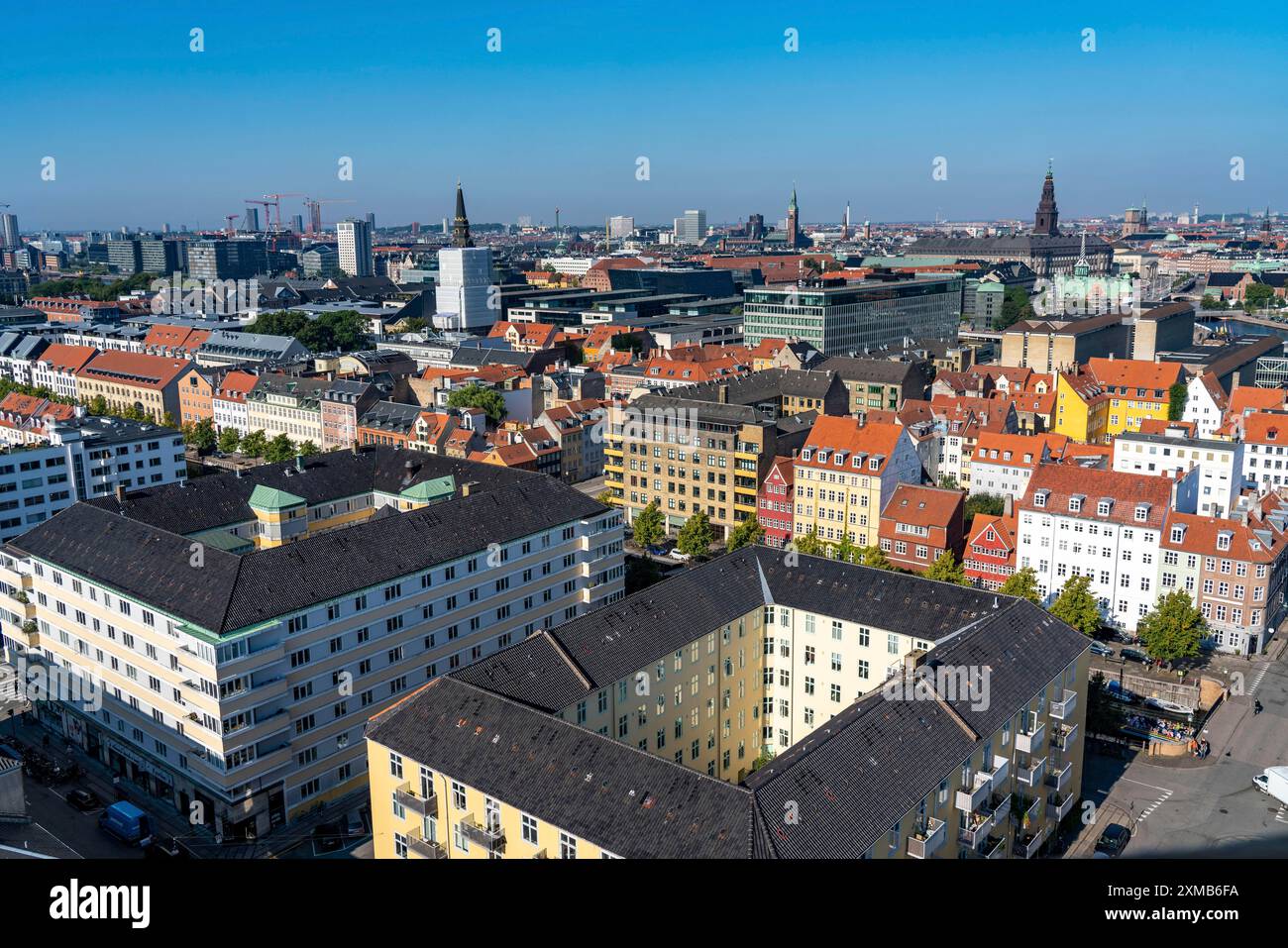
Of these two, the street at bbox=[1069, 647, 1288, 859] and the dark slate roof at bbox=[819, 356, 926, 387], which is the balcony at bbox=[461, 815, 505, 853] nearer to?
the street at bbox=[1069, 647, 1288, 859]

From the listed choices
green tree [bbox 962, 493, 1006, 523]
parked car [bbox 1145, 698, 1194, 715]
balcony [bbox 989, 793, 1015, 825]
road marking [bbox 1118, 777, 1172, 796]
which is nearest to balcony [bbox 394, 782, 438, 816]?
balcony [bbox 989, 793, 1015, 825]

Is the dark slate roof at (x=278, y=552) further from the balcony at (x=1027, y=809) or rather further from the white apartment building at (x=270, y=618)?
the balcony at (x=1027, y=809)

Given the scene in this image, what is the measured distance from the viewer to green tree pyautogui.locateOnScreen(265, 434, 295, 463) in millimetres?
84562

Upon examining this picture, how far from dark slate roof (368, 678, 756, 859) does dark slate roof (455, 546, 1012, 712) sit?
226cm

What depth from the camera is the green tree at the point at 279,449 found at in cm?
8456

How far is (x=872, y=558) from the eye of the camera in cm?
→ 5562

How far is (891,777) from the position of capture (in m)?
26.4

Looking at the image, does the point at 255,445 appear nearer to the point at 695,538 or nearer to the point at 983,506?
the point at 695,538

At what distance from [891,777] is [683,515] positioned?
43387 mm

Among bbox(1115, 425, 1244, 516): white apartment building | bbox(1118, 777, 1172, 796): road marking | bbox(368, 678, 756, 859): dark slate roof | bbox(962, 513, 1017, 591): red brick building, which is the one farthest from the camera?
bbox(1115, 425, 1244, 516): white apartment building

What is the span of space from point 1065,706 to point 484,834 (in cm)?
1927

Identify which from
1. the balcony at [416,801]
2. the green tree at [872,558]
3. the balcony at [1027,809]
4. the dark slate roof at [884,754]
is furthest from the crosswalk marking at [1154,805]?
the balcony at [416,801]

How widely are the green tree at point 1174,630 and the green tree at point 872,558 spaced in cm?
1318
